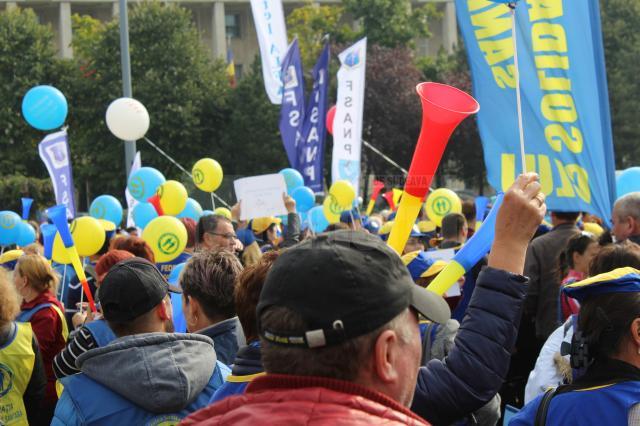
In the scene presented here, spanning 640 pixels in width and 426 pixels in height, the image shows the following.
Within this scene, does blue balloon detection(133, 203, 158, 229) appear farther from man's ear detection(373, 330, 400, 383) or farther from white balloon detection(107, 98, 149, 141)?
man's ear detection(373, 330, 400, 383)

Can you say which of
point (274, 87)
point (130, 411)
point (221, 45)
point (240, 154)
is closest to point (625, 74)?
point (240, 154)

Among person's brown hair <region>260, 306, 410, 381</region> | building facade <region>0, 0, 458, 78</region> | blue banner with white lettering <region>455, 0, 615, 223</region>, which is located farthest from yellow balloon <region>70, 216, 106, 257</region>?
building facade <region>0, 0, 458, 78</region>

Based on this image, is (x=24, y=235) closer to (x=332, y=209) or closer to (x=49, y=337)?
(x=332, y=209)

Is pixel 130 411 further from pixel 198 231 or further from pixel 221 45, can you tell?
pixel 221 45

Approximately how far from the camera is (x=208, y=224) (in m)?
6.29

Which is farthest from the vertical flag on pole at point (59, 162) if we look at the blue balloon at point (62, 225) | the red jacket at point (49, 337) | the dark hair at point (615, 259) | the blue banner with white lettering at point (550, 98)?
the dark hair at point (615, 259)

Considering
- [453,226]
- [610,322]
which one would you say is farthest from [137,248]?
[610,322]

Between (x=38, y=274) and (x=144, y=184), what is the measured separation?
22.2ft

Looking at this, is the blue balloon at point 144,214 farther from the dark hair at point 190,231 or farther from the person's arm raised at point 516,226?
the person's arm raised at point 516,226

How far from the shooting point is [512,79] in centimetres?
596

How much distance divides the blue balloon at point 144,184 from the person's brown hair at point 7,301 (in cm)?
760

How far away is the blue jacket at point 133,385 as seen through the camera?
2850mm

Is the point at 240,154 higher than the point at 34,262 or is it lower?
lower

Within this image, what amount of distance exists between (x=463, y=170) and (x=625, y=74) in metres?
7.98
